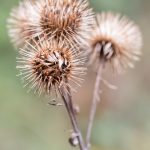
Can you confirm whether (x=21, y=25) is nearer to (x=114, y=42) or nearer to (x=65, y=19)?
(x=65, y=19)

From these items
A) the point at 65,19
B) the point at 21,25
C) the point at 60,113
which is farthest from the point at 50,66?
the point at 60,113

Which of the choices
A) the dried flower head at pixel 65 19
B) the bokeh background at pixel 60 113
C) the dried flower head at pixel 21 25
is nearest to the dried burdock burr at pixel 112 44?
the dried flower head at pixel 65 19

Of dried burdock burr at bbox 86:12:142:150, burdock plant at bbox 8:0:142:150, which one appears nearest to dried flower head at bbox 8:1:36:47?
burdock plant at bbox 8:0:142:150

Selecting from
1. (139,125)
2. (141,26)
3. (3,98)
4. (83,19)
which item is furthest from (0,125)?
(83,19)

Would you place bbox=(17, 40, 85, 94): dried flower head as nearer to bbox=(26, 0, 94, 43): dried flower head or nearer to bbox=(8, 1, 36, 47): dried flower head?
bbox=(26, 0, 94, 43): dried flower head

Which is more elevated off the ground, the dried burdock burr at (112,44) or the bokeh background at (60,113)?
the dried burdock burr at (112,44)

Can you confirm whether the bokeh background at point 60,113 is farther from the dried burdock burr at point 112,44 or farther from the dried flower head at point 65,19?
the dried flower head at point 65,19

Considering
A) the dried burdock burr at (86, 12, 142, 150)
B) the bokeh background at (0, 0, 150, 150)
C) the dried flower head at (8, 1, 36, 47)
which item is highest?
the dried flower head at (8, 1, 36, 47)

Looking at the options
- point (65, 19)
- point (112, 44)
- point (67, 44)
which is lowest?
point (112, 44)
